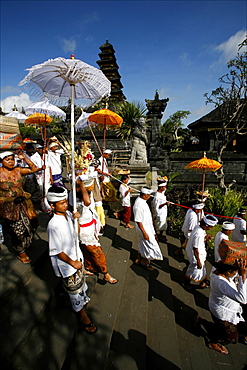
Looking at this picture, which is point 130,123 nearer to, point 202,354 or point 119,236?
point 119,236

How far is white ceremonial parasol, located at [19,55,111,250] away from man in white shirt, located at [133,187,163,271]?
1781 millimetres

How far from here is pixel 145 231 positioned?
386cm

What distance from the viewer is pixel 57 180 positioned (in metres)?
5.28

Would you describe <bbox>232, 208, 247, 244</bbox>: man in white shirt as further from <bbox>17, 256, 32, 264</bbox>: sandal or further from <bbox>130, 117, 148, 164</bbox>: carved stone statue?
<bbox>130, 117, 148, 164</bbox>: carved stone statue

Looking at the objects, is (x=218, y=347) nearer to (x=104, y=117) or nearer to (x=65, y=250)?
(x=65, y=250)

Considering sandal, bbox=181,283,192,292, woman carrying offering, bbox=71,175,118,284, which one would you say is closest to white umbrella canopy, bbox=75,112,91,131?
woman carrying offering, bbox=71,175,118,284

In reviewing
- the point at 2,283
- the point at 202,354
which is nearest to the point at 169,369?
the point at 202,354

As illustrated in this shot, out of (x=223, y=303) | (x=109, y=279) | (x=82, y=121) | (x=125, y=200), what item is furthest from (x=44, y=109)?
(x=223, y=303)

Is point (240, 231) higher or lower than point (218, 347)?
higher

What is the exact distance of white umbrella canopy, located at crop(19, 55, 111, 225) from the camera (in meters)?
2.37

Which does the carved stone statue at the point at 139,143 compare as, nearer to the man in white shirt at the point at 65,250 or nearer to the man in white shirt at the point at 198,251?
the man in white shirt at the point at 198,251

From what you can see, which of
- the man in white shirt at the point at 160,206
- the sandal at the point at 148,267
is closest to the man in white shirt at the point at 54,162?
the man in white shirt at the point at 160,206

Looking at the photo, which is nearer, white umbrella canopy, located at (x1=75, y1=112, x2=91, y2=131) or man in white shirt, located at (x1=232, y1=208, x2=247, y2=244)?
man in white shirt, located at (x1=232, y1=208, x2=247, y2=244)

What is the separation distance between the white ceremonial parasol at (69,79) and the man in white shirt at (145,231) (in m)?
1.78
